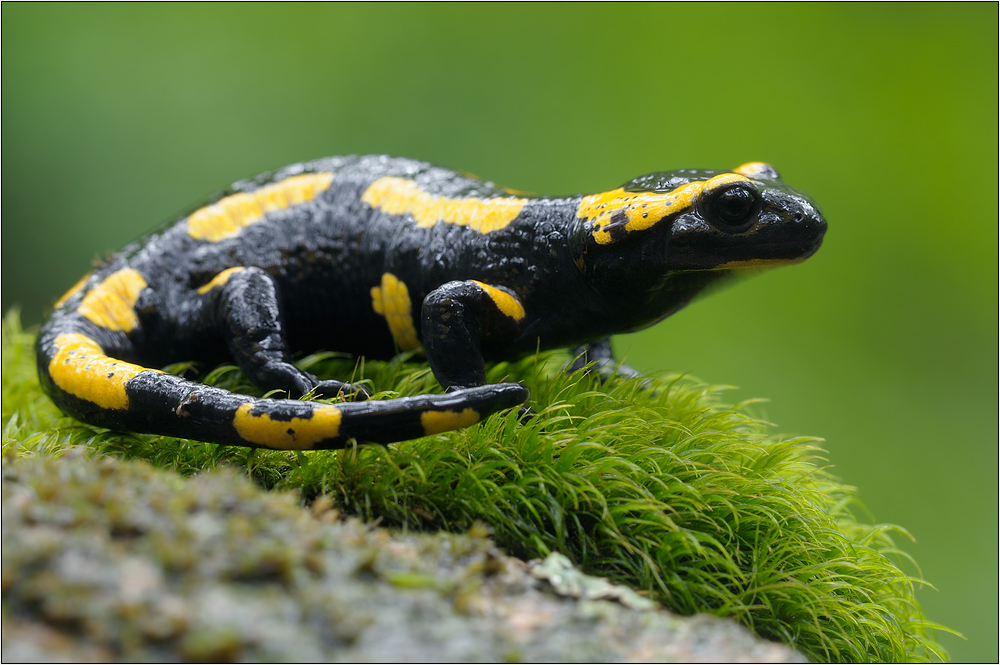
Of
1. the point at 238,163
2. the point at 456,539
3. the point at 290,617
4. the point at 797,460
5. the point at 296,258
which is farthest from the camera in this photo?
the point at 238,163

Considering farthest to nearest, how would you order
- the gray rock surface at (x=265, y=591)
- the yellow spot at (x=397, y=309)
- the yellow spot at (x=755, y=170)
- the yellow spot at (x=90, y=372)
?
the yellow spot at (x=397, y=309) → the yellow spot at (x=755, y=170) → the yellow spot at (x=90, y=372) → the gray rock surface at (x=265, y=591)

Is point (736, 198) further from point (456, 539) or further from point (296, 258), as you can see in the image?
point (296, 258)

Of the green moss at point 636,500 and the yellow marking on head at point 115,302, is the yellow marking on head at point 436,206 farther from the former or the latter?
the yellow marking on head at point 115,302

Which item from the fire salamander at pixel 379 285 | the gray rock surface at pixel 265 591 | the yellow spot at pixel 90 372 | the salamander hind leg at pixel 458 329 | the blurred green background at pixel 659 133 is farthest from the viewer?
the blurred green background at pixel 659 133

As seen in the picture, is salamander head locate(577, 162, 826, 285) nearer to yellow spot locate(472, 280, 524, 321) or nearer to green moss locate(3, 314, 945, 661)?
yellow spot locate(472, 280, 524, 321)

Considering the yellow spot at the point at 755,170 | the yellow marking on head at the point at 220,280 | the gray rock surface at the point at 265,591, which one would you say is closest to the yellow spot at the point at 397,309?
the yellow marking on head at the point at 220,280

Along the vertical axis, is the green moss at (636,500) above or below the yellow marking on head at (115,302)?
below

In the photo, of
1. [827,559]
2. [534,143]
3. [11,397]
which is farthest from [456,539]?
[534,143]
